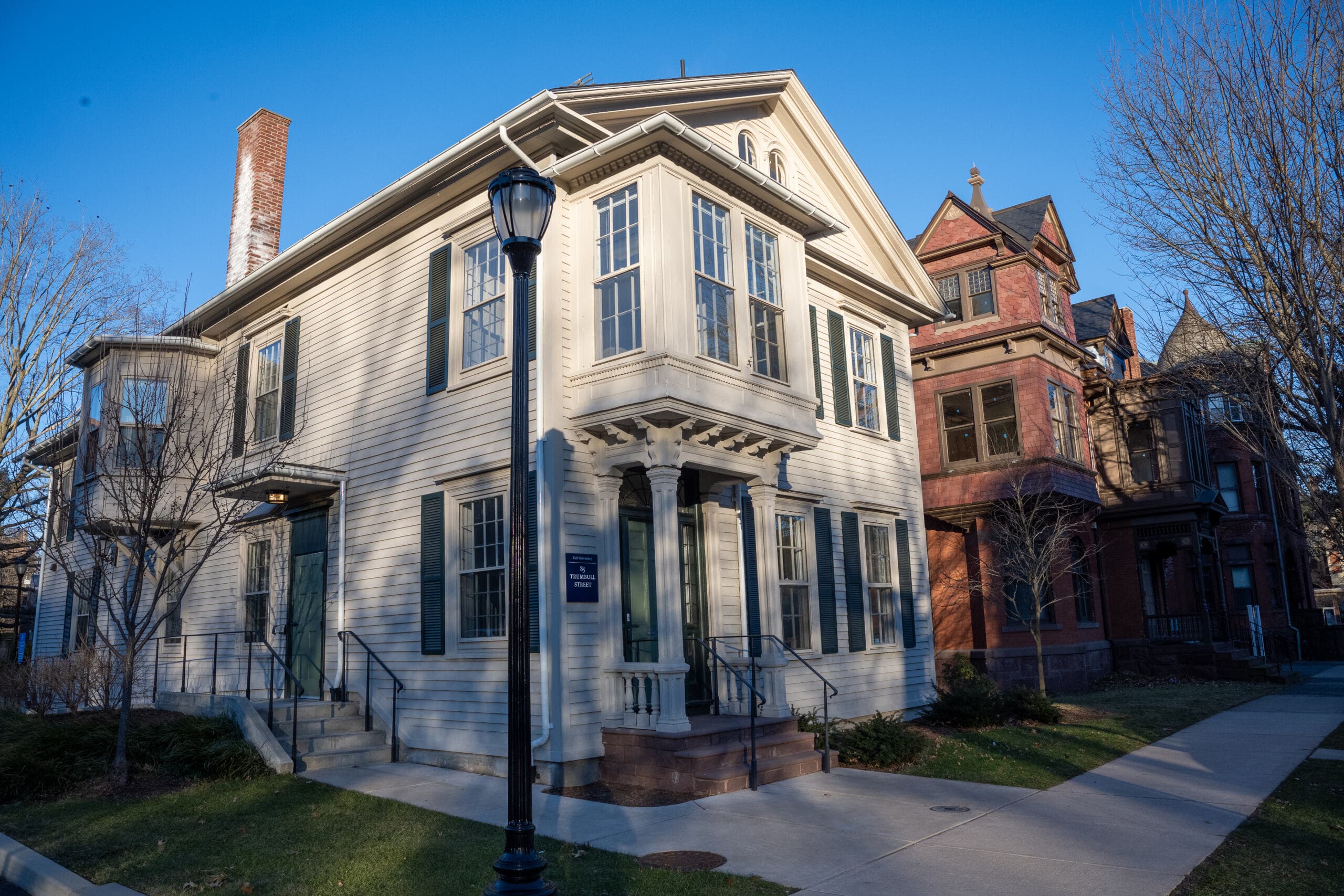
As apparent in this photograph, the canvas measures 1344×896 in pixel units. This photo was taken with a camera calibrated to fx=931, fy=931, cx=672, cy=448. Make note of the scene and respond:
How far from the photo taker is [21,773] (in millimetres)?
9531

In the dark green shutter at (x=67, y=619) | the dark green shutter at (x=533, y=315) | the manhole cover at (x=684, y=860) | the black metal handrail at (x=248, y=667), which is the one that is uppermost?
the dark green shutter at (x=533, y=315)

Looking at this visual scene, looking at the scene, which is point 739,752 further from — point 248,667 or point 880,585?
point 248,667

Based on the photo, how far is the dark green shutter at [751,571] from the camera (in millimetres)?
12023

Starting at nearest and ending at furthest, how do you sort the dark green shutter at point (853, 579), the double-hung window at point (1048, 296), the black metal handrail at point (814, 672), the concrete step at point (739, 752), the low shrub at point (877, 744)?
the concrete step at point (739, 752) → the black metal handrail at point (814, 672) → the low shrub at point (877, 744) → the dark green shutter at point (853, 579) → the double-hung window at point (1048, 296)

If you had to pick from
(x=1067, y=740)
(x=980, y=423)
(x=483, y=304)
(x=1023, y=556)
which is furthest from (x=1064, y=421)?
(x=483, y=304)

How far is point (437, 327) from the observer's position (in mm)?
12117

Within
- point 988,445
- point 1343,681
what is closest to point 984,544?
point 988,445

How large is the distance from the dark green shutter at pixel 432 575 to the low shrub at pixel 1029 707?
8.22 meters

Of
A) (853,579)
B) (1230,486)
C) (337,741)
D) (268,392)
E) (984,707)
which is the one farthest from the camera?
(1230,486)

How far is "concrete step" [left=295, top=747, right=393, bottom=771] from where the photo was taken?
34.9ft

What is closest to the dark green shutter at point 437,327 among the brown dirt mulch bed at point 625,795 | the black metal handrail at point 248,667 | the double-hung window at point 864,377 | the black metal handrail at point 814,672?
the black metal handrail at point 248,667

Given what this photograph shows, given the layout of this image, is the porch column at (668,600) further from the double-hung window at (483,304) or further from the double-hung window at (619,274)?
the double-hung window at (483,304)

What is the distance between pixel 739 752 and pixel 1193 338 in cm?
769

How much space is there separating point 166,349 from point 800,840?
13802 millimetres
